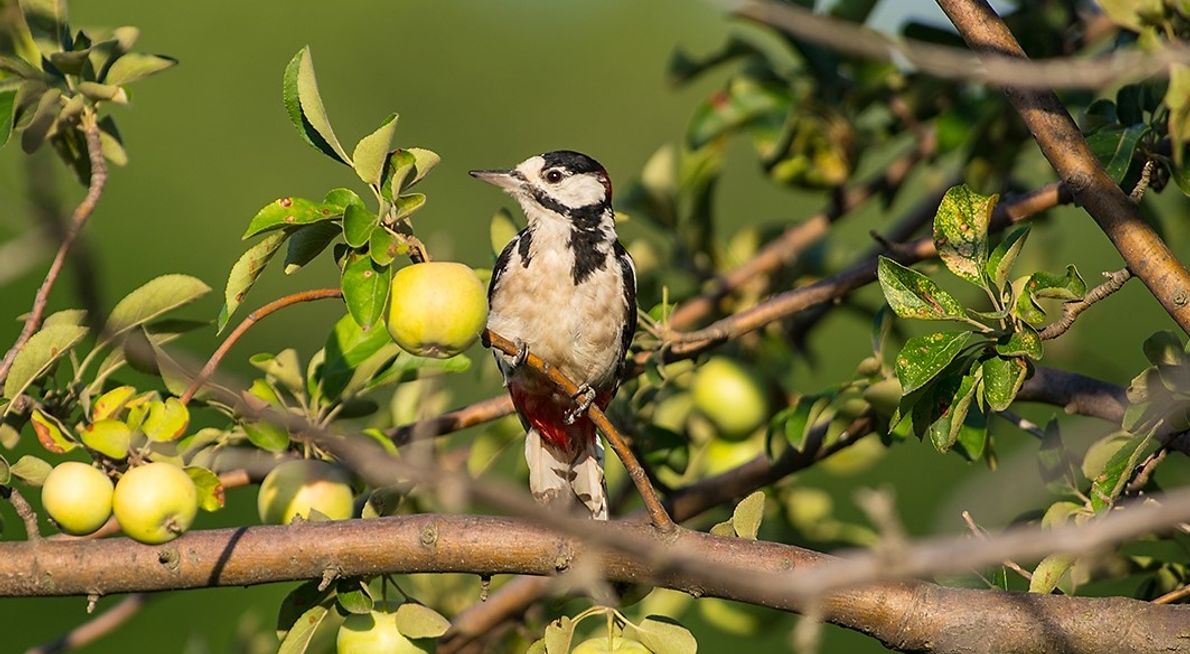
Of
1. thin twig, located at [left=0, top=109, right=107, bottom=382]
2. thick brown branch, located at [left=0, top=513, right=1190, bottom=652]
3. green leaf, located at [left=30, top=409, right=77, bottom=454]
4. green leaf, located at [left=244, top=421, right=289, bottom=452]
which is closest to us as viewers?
thick brown branch, located at [left=0, top=513, right=1190, bottom=652]

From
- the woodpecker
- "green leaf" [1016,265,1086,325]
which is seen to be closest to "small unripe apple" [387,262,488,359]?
"green leaf" [1016,265,1086,325]

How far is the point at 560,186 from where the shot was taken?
4.38 metres

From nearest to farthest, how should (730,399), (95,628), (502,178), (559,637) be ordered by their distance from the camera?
1. (559,637)
2. (95,628)
3. (730,399)
4. (502,178)

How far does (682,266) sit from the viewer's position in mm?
4230

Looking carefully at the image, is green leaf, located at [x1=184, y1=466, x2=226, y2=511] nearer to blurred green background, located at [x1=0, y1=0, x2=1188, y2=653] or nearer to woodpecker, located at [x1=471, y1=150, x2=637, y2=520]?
woodpecker, located at [x1=471, y1=150, x2=637, y2=520]

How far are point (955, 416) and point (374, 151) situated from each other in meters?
1.11

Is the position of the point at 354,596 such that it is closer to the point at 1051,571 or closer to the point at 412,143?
the point at 1051,571

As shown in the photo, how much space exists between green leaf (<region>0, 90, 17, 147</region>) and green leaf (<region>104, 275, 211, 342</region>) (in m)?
0.40

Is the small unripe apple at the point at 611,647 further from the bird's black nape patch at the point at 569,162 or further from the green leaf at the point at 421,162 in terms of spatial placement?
the bird's black nape patch at the point at 569,162

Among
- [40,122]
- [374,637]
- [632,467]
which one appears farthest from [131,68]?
[632,467]

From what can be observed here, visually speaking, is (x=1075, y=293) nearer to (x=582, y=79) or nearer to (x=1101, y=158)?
(x=1101, y=158)

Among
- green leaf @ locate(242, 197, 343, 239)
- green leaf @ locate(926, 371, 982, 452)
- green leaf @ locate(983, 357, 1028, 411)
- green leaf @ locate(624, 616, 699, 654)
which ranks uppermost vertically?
green leaf @ locate(242, 197, 343, 239)

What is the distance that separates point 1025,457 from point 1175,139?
0.63 m

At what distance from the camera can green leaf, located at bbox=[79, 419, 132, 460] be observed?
2564mm
